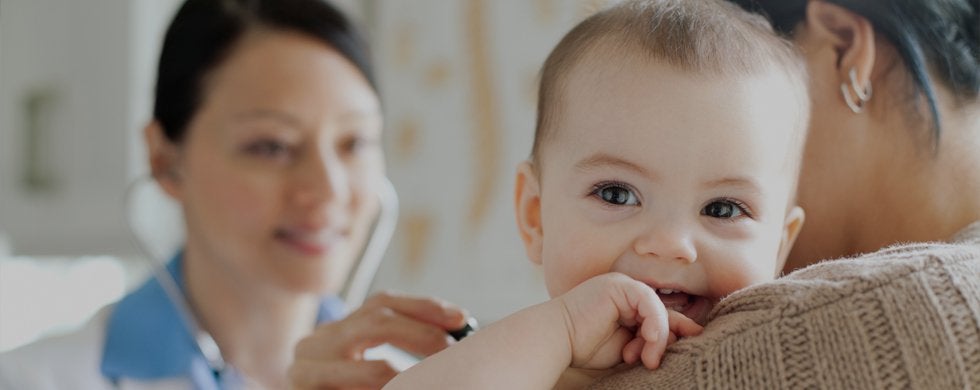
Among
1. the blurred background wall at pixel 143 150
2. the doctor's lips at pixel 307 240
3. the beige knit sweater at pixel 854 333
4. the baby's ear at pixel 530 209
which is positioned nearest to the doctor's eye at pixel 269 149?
the doctor's lips at pixel 307 240

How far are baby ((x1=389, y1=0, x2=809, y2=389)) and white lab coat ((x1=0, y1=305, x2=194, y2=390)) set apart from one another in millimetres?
→ 1080

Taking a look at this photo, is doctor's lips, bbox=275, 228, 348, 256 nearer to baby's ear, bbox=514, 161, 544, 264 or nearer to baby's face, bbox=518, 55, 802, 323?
baby's ear, bbox=514, 161, 544, 264

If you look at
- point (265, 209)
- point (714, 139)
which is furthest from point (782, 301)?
point (265, 209)

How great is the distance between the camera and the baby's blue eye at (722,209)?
738 mm

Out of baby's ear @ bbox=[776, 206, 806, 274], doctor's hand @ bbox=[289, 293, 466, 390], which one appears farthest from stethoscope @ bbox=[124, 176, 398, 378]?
baby's ear @ bbox=[776, 206, 806, 274]

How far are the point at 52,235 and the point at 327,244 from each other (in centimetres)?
130

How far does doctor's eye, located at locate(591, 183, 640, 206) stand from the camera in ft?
2.41

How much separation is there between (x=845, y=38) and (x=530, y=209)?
0.90 feet

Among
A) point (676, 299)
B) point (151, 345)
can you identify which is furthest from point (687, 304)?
point (151, 345)

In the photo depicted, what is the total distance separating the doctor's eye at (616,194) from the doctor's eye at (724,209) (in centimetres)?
5

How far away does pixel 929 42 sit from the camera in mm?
815

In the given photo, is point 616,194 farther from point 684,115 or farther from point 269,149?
point 269,149

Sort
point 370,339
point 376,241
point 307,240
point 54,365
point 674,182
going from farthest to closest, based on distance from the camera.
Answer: point 376,241, point 307,240, point 54,365, point 370,339, point 674,182

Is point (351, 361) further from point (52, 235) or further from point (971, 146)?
point (52, 235)
